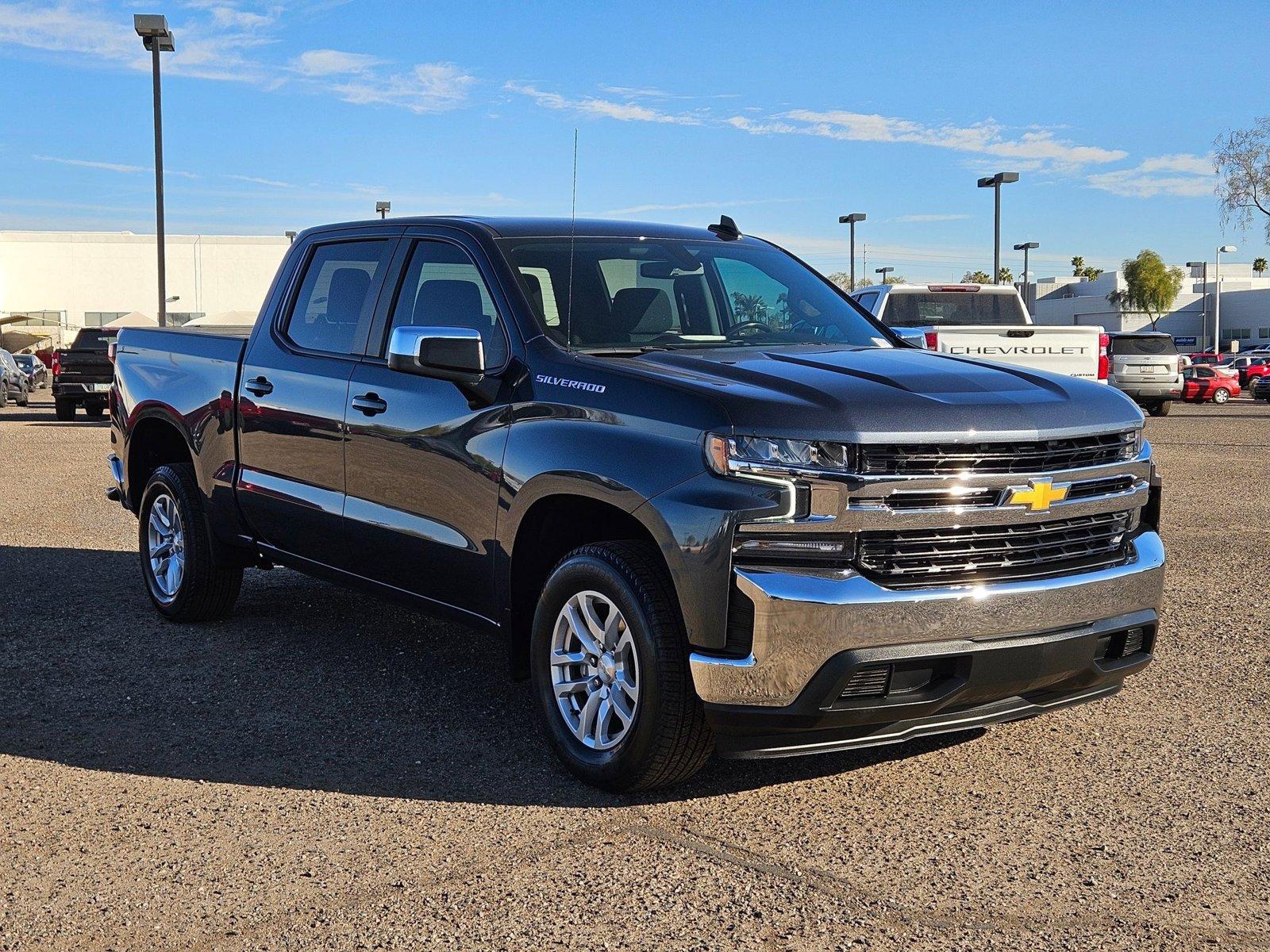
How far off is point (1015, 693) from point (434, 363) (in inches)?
88.7

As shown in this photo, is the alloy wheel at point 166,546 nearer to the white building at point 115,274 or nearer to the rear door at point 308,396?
the rear door at point 308,396

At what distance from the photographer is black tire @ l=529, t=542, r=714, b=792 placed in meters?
4.26

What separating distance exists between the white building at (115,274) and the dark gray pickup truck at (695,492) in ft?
251

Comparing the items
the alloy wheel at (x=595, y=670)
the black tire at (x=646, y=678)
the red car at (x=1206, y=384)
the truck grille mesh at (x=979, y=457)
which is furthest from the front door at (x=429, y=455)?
the red car at (x=1206, y=384)

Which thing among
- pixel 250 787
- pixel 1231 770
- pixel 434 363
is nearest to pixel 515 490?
pixel 434 363

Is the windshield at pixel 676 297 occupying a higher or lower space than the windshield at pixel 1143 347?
lower

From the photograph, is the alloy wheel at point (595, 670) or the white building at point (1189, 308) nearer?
the alloy wheel at point (595, 670)

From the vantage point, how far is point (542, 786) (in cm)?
468

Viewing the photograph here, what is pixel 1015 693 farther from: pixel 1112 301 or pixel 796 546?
pixel 1112 301

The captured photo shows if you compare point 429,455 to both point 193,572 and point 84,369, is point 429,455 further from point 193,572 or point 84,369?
point 84,369

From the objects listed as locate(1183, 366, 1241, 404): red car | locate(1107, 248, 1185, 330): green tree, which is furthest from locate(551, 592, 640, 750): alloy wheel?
locate(1107, 248, 1185, 330): green tree

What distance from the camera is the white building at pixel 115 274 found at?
80.2 meters

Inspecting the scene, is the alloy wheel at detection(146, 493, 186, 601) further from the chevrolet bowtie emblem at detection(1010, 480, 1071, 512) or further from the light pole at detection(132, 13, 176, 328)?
the light pole at detection(132, 13, 176, 328)

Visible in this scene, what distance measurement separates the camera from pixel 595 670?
4.63 metres
